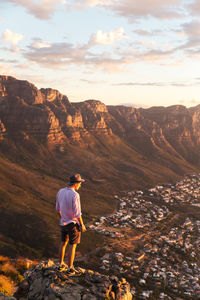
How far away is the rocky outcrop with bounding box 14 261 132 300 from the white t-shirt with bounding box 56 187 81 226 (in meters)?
2.28

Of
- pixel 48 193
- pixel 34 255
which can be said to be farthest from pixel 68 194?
pixel 48 193

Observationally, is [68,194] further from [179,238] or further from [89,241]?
[179,238]

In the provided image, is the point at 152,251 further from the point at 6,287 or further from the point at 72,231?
the point at 6,287

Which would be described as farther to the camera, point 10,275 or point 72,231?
point 10,275

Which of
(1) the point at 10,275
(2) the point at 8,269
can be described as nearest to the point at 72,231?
(1) the point at 10,275

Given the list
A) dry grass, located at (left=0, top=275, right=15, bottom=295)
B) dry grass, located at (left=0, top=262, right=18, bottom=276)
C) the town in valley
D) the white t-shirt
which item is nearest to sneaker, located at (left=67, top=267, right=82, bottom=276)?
the white t-shirt

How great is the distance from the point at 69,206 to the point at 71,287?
3.62 m

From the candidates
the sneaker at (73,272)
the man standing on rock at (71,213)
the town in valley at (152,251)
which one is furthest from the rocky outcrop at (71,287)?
the town in valley at (152,251)

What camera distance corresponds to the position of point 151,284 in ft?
338

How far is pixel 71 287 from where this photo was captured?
10789 mm

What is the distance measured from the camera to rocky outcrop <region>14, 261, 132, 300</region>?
10.4 m

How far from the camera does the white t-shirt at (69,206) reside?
1298 cm

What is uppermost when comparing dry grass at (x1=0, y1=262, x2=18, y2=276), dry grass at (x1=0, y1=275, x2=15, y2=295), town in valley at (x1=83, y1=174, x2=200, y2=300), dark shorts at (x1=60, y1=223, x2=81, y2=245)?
dark shorts at (x1=60, y1=223, x2=81, y2=245)

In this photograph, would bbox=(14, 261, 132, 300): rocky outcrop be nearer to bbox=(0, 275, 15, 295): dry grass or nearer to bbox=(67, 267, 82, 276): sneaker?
bbox=(67, 267, 82, 276): sneaker
